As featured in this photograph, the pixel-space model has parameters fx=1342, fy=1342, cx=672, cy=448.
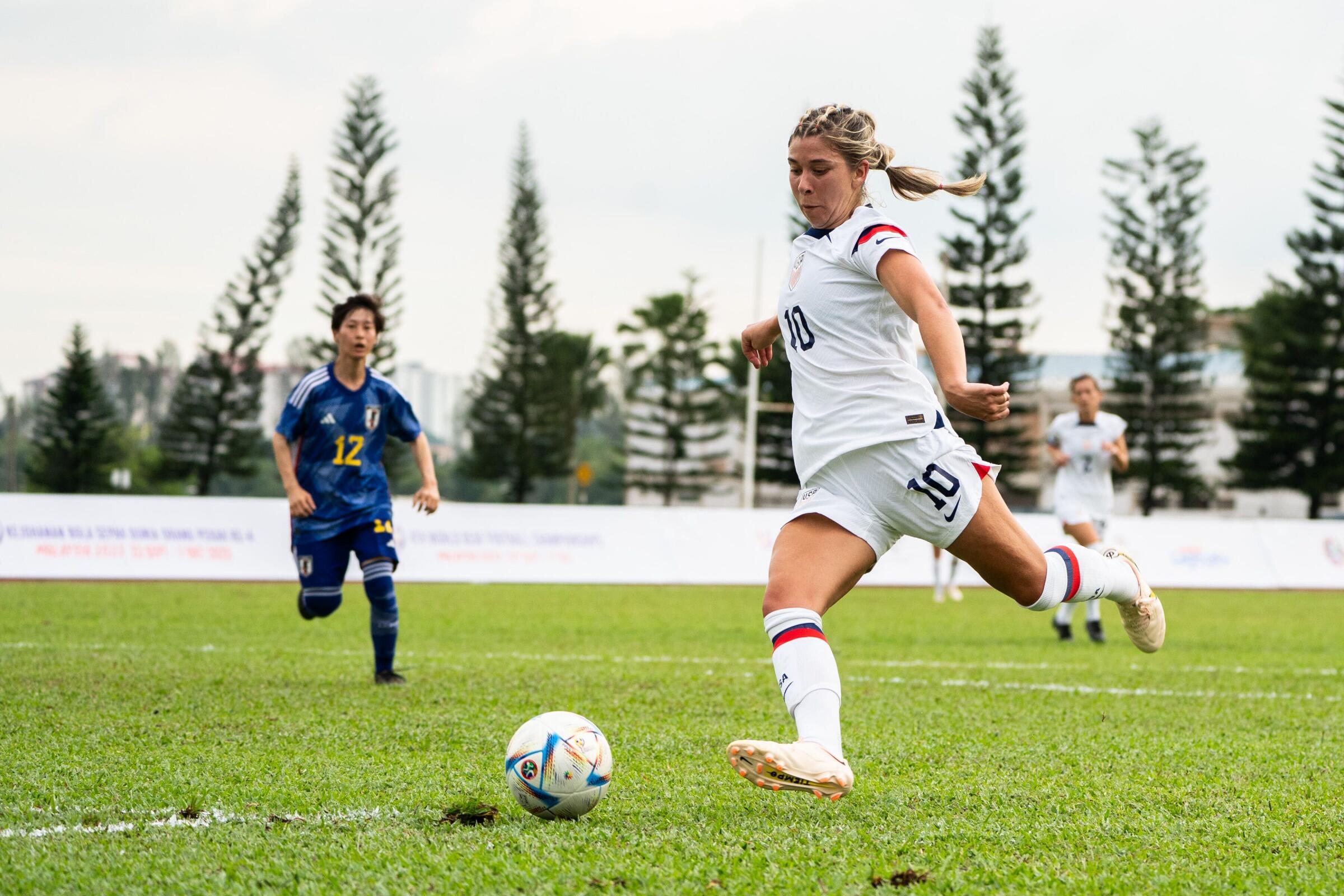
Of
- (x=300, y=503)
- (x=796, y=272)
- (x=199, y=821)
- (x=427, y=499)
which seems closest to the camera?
(x=199, y=821)

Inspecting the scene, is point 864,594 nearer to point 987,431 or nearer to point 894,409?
point 894,409

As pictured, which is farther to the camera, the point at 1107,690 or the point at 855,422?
the point at 1107,690

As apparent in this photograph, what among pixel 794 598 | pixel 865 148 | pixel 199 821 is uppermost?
pixel 865 148

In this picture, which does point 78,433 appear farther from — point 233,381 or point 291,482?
point 291,482

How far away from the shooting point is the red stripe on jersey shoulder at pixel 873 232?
158 inches

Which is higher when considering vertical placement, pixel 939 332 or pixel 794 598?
pixel 939 332

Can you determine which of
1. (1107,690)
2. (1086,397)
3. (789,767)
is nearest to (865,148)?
(789,767)

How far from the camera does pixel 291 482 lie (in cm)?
732

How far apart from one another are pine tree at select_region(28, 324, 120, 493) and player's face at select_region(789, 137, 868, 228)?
4960 centimetres

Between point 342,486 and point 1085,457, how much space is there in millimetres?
7257

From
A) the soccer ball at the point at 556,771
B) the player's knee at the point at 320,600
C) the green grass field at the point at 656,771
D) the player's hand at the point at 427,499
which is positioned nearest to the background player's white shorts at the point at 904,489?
the green grass field at the point at 656,771

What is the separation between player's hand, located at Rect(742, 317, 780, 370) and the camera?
484cm

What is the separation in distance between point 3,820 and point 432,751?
1650 mm

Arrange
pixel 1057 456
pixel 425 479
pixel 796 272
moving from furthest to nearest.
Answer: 1. pixel 1057 456
2. pixel 425 479
3. pixel 796 272
